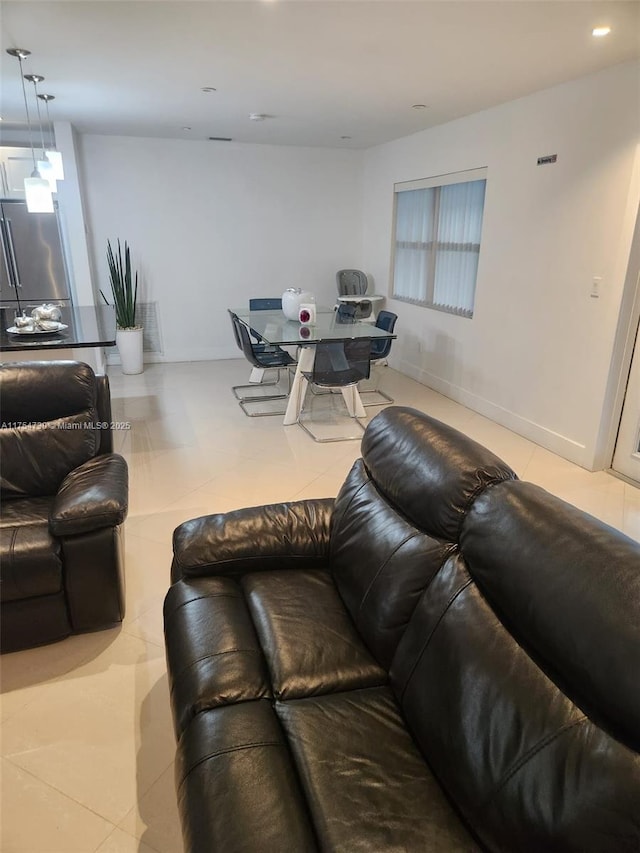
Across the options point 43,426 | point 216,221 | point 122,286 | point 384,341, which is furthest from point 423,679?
point 216,221

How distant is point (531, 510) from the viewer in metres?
1.26

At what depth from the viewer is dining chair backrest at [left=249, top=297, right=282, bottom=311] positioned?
5.91 meters

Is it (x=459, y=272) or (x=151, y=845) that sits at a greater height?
(x=459, y=272)

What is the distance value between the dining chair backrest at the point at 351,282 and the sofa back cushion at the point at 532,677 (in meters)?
5.56

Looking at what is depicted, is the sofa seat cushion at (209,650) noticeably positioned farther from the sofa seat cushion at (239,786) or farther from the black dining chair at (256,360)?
the black dining chair at (256,360)

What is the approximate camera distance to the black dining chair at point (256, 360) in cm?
477

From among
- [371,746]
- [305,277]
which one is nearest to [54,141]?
[305,277]

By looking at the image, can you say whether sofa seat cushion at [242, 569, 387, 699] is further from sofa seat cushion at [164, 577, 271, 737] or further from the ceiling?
the ceiling

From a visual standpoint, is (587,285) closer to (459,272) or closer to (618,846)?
(459,272)

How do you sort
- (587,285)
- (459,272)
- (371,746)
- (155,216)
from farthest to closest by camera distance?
(155,216) → (459,272) → (587,285) → (371,746)

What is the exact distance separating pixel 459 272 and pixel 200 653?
14.9 feet

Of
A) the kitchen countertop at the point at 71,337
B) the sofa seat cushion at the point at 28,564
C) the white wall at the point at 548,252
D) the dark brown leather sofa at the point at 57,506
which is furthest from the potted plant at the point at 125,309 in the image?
the sofa seat cushion at the point at 28,564

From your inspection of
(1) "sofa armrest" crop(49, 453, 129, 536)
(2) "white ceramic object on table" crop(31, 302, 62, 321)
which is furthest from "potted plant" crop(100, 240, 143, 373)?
(1) "sofa armrest" crop(49, 453, 129, 536)

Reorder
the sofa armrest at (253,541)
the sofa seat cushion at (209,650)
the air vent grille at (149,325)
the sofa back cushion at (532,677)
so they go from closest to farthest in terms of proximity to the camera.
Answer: the sofa back cushion at (532,677) < the sofa seat cushion at (209,650) < the sofa armrest at (253,541) < the air vent grille at (149,325)
